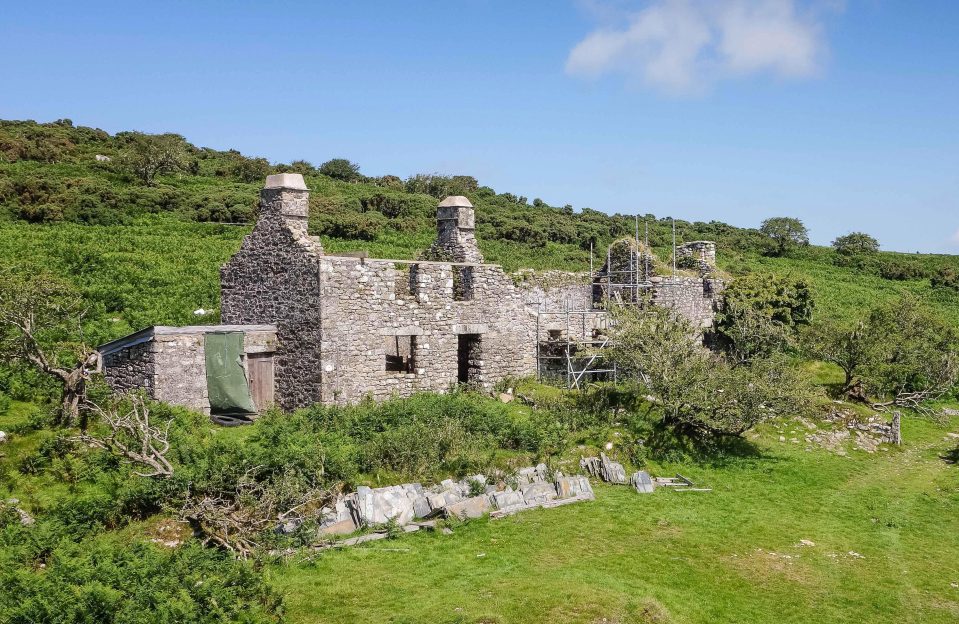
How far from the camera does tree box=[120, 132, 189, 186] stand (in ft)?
165

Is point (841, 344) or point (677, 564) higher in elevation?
point (841, 344)

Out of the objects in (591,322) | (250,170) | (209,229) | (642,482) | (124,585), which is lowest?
(642,482)

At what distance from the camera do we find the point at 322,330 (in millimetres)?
17016

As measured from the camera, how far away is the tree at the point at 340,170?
6438 centimetres

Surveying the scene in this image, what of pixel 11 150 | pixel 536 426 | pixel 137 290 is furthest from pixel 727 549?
pixel 11 150

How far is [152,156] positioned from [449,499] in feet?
154

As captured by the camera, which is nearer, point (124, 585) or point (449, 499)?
point (124, 585)

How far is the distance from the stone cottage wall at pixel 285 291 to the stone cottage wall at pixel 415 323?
0.40m

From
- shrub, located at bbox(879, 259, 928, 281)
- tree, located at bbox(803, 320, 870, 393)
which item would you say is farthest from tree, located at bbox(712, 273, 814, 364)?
shrub, located at bbox(879, 259, 928, 281)

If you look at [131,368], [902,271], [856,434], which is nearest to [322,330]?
[131,368]

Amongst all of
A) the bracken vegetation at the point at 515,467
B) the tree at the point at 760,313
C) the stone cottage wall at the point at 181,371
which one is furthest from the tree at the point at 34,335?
the tree at the point at 760,313

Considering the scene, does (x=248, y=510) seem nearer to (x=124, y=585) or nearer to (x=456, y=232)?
(x=124, y=585)

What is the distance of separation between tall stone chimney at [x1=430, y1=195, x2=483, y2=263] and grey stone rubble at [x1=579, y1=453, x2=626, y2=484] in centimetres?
722

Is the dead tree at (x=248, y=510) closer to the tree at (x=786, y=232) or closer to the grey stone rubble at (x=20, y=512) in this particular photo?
the grey stone rubble at (x=20, y=512)
